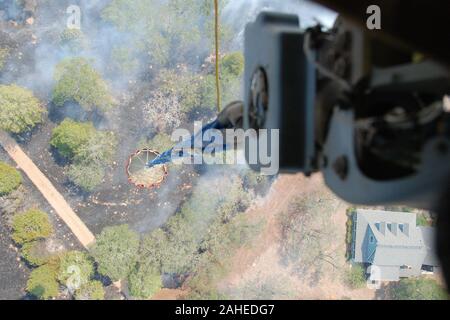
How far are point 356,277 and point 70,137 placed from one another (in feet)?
31.7

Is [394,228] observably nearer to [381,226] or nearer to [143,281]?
[381,226]

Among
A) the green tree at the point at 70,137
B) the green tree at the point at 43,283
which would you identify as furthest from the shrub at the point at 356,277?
the green tree at the point at 70,137

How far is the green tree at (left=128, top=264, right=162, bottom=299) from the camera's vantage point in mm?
13180

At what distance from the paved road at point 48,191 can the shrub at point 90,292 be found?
1.14m

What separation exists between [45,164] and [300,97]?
12.6 m

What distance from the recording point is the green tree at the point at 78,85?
1390 centimetres

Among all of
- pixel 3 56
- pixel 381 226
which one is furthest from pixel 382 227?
pixel 3 56

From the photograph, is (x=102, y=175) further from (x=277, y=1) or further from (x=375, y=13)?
(x=375, y=13)

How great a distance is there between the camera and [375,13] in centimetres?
221

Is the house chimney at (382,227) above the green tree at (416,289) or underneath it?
above

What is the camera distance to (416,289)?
14.1 m

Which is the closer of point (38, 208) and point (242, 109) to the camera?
point (242, 109)

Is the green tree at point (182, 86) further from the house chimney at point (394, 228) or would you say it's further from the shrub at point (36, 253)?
the house chimney at point (394, 228)

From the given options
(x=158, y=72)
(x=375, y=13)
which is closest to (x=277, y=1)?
(x=158, y=72)
